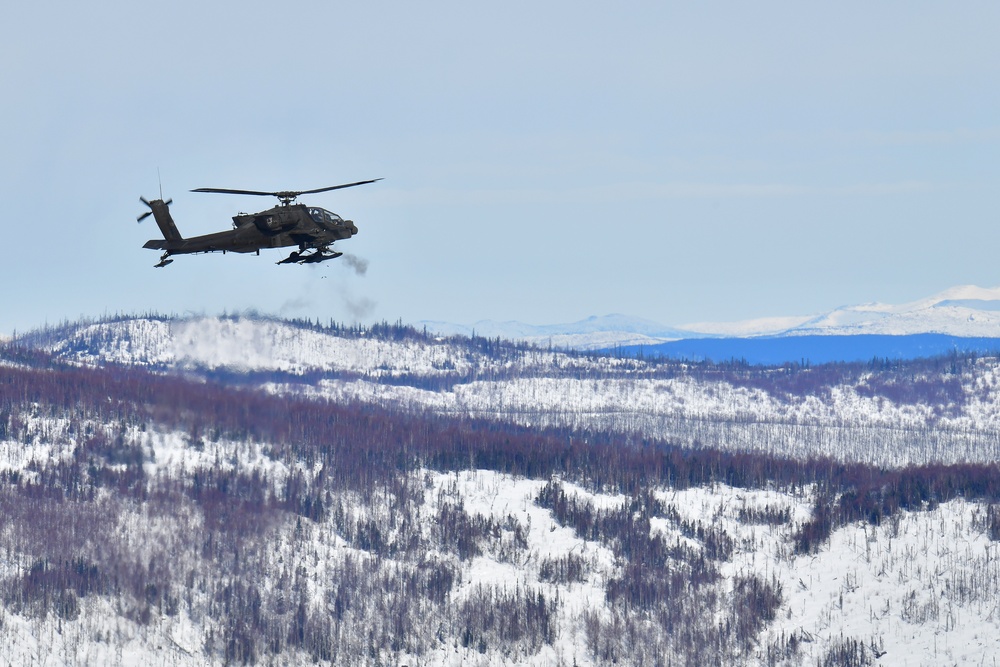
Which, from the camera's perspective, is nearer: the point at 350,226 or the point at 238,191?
the point at 238,191

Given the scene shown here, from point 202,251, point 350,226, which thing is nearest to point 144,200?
point 202,251

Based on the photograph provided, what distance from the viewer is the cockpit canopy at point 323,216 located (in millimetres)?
162000

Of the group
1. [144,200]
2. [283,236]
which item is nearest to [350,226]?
[283,236]

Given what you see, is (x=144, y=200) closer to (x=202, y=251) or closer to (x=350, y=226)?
(x=202, y=251)

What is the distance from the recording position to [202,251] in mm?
163875

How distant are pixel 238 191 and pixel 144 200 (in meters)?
16.5

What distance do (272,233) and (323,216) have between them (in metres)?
5.63

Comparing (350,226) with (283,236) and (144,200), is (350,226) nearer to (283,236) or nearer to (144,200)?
(283,236)

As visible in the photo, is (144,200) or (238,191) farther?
(144,200)

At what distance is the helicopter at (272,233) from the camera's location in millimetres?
161000

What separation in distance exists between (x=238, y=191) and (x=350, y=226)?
1500cm

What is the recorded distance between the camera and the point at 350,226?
164m

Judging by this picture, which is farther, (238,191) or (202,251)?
(202,251)

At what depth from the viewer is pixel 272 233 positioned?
529 feet
